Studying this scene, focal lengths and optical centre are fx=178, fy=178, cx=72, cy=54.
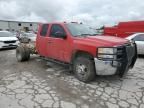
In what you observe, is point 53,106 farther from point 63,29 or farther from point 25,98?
point 63,29

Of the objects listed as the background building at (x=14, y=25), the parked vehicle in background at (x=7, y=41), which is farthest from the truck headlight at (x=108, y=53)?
the background building at (x=14, y=25)

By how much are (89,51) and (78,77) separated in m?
1.04

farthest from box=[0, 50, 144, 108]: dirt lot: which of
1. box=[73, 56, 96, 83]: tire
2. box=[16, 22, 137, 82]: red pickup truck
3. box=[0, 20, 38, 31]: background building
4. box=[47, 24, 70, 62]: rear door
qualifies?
box=[0, 20, 38, 31]: background building

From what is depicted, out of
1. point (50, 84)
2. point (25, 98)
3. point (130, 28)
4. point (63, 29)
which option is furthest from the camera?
point (130, 28)

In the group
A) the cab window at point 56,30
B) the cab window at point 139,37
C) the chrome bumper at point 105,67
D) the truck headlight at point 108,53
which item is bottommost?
the chrome bumper at point 105,67

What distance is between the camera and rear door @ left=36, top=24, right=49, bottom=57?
276 inches

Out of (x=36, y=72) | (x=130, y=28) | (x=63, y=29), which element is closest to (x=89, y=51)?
(x=63, y=29)

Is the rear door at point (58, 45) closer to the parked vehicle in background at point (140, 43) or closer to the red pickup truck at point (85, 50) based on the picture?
the red pickup truck at point (85, 50)

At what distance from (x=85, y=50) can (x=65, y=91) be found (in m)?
1.30

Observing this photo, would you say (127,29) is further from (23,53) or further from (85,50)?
(85,50)

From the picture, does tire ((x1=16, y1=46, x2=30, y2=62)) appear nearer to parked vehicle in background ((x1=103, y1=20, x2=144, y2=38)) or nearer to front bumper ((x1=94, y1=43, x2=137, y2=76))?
front bumper ((x1=94, y1=43, x2=137, y2=76))

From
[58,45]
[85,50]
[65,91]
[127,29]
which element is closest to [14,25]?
[127,29]

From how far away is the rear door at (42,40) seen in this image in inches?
276

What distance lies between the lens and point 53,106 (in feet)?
12.8
